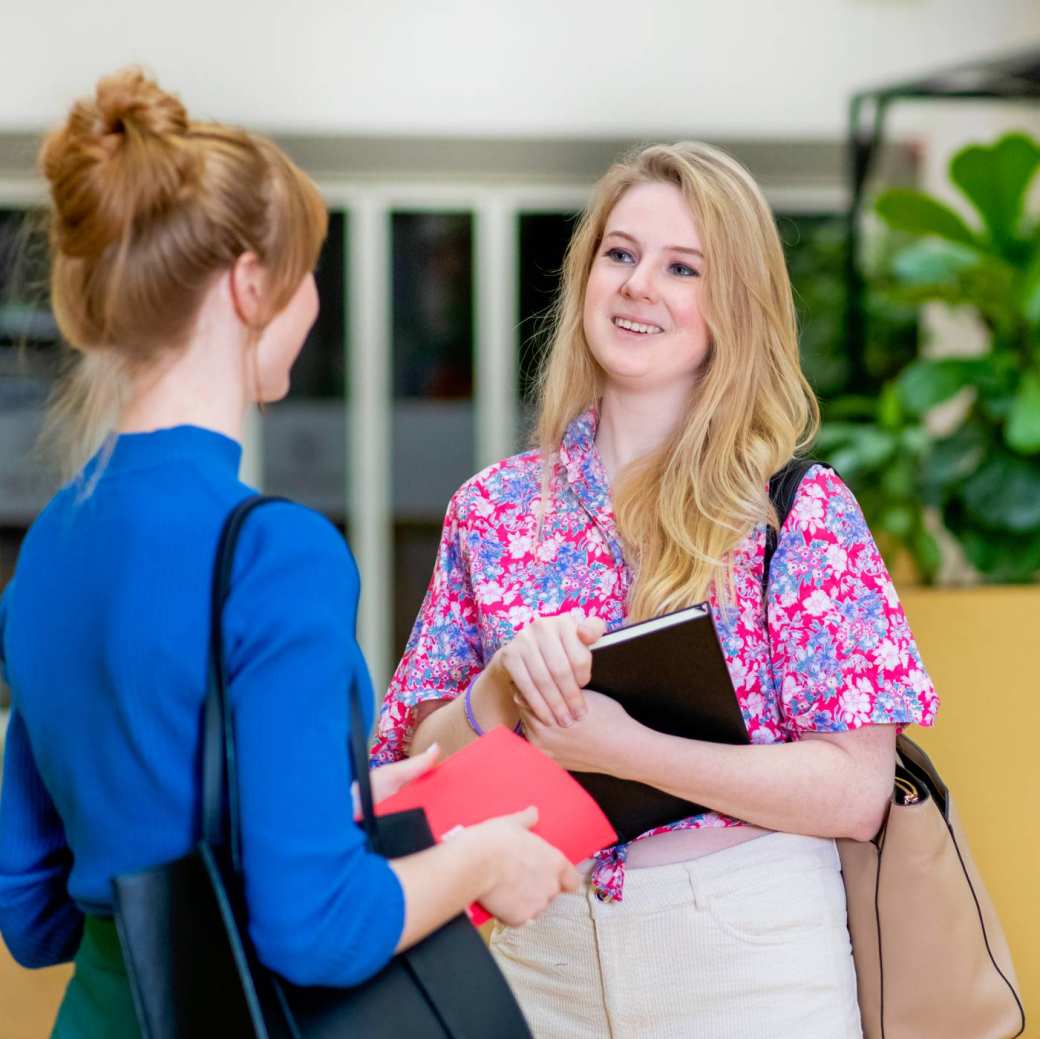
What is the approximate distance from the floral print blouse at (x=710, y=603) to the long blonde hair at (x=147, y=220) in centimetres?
58

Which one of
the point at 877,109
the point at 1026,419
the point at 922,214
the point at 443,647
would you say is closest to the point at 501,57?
→ the point at 877,109

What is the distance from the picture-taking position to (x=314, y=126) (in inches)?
213

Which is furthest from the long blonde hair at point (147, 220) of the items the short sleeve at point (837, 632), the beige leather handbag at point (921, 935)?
the beige leather handbag at point (921, 935)

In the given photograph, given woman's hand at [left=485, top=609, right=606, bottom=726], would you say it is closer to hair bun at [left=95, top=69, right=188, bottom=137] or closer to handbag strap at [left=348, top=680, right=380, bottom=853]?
handbag strap at [left=348, top=680, right=380, bottom=853]

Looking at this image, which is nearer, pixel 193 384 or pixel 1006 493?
pixel 193 384

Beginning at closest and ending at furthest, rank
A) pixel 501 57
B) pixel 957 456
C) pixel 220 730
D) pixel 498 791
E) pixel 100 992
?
pixel 220 730 → pixel 100 992 → pixel 498 791 → pixel 957 456 → pixel 501 57

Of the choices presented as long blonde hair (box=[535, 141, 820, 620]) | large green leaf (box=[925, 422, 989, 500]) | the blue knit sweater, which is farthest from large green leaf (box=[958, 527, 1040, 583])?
the blue knit sweater

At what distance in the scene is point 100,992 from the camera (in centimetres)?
103

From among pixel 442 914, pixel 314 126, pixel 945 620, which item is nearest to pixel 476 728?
pixel 442 914

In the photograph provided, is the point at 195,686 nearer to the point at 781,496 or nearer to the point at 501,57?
the point at 781,496

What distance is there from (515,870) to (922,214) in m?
3.44

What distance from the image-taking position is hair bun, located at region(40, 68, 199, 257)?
0.97 metres

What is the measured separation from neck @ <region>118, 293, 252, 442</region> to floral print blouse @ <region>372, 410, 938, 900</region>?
567 mm

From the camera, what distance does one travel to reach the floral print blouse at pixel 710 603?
1.39 metres
